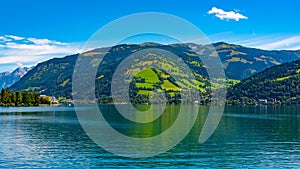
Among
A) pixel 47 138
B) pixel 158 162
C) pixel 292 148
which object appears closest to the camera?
pixel 158 162

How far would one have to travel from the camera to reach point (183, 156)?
2222 inches

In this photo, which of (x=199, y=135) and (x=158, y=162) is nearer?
(x=158, y=162)

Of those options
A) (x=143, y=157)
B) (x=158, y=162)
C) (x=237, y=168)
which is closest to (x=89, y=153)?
(x=143, y=157)

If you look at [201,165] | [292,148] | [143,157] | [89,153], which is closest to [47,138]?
[89,153]

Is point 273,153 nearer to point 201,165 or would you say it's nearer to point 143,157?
point 201,165

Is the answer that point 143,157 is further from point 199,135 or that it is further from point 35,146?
point 199,135

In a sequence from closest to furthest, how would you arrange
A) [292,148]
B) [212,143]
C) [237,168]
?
1. [237,168]
2. [292,148]
3. [212,143]

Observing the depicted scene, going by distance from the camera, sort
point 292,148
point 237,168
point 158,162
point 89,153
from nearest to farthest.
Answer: point 237,168, point 158,162, point 89,153, point 292,148

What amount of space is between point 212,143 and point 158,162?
886 inches

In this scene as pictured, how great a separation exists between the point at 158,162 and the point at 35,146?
24814mm

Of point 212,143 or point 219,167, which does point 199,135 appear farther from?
point 219,167

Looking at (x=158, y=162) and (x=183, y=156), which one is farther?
(x=183, y=156)

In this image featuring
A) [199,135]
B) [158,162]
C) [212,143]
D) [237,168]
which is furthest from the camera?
[199,135]

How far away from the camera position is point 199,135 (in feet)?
279
